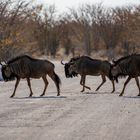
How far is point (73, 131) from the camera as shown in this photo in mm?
12086

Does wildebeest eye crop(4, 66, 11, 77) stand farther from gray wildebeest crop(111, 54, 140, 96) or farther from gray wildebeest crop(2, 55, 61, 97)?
gray wildebeest crop(111, 54, 140, 96)

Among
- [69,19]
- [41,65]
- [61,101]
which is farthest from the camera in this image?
[69,19]

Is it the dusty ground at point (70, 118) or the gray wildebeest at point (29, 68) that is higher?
the gray wildebeest at point (29, 68)

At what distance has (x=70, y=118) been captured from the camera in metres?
14.4

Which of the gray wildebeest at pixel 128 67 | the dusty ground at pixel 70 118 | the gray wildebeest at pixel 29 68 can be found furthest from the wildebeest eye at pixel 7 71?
the gray wildebeest at pixel 128 67

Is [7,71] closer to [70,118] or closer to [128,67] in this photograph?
[128,67]

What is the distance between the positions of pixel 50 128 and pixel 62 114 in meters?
2.78

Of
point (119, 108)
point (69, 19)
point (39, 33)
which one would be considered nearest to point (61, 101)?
point (119, 108)

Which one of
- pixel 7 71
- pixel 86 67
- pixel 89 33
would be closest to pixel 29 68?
pixel 7 71

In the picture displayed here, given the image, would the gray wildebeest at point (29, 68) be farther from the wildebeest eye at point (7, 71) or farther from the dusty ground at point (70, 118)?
the dusty ground at point (70, 118)

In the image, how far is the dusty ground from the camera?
1166cm

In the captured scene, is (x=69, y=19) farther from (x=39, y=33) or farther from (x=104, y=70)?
(x=104, y=70)

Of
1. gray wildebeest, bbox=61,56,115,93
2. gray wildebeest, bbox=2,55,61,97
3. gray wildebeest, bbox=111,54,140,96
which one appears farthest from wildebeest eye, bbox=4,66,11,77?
gray wildebeest, bbox=111,54,140,96

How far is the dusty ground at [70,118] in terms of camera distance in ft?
38.2
